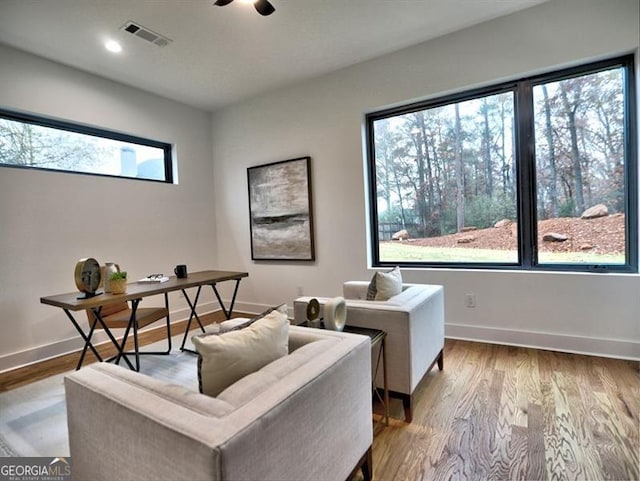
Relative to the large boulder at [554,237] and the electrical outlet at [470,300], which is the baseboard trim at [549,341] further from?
the large boulder at [554,237]

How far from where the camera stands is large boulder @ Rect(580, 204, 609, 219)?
2660 millimetres

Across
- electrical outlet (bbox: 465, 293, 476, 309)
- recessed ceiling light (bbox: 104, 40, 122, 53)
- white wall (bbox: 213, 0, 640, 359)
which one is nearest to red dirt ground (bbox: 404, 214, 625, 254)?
white wall (bbox: 213, 0, 640, 359)

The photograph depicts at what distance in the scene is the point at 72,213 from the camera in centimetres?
331

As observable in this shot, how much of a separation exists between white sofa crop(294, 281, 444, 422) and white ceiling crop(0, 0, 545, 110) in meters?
2.33

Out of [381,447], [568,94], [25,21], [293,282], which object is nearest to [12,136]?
[25,21]

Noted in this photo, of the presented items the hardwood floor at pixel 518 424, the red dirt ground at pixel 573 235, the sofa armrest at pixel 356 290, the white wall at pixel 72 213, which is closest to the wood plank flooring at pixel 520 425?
the hardwood floor at pixel 518 424

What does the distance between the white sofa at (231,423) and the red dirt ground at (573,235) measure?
7.67 ft

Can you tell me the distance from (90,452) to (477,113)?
3.61m

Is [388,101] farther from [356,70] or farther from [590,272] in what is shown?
[590,272]

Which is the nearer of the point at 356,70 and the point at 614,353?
the point at 614,353

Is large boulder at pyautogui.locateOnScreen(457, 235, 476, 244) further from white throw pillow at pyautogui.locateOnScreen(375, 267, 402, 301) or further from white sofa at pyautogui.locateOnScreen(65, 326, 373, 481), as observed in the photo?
white sofa at pyautogui.locateOnScreen(65, 326, 373, 481)

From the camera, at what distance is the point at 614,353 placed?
2.58 m

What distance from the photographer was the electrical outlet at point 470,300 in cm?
310

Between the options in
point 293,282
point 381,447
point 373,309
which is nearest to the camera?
point 381,447
